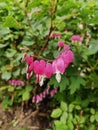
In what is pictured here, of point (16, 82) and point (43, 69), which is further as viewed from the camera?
point (16, 82)

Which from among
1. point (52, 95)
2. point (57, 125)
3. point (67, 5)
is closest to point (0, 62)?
point (52, 95)

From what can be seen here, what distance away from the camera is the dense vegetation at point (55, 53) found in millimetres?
1608

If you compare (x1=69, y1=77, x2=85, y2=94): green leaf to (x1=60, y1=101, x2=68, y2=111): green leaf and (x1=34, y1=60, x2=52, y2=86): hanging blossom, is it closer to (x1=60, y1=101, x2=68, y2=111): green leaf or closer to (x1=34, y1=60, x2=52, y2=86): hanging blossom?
(x1=60, y1=101, x2=68, y2=111): green leaf

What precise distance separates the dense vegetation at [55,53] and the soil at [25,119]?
6 cm

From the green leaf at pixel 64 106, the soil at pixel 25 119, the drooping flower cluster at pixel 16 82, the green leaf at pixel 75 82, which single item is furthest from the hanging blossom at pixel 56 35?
the soil at pixel 25 119

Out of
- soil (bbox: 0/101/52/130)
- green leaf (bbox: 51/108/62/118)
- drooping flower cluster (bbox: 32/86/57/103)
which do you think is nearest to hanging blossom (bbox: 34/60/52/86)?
green leaf (bbox: 51/108/62/118)

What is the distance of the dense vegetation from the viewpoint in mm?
1608

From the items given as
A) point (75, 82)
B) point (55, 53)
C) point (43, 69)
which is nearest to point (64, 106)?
point (75, 82)

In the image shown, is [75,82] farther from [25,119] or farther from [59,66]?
[25,119]

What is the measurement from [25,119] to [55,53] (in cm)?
89

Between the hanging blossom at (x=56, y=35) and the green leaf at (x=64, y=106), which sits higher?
the hanging blossom at (x=56, y=35)

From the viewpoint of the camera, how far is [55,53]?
6.01 feet

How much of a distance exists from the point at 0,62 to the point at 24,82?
0.23 meters

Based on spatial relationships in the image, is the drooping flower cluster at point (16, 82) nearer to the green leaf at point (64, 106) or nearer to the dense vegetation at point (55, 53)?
the dense vegetation at point (55, 53)
